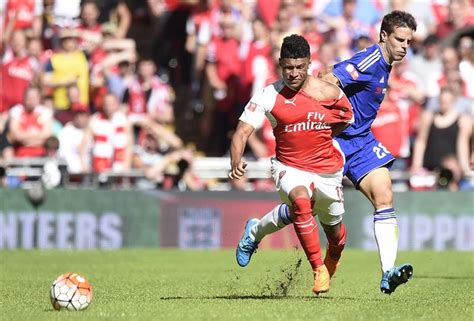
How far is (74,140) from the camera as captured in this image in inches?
774

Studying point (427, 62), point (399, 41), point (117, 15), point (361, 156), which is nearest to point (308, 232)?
point (361, 156)

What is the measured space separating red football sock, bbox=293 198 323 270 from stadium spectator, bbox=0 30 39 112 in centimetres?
1101

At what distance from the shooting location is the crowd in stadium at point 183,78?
63.9 ft

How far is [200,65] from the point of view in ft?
67.6

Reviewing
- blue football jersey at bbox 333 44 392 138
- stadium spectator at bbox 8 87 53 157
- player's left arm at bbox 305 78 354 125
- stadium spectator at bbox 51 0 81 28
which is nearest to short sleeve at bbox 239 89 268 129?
player's left arm at bbox 305 78 354 125

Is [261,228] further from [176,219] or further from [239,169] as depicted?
[176,219]

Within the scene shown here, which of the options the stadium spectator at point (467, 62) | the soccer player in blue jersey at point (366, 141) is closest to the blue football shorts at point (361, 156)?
the soccer player in blue jersey at point (366, 141)

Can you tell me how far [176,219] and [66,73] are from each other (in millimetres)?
3304

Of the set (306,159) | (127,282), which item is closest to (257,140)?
(127,282)

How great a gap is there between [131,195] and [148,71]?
245 cm

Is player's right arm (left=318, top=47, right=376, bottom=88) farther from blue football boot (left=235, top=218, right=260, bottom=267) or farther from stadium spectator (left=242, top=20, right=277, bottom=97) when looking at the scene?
stadium spectator (left=242, top=20, right=277, bottom=97)

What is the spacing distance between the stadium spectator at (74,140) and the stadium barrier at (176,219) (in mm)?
820

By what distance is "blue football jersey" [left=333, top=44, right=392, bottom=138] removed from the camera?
36.7 feet

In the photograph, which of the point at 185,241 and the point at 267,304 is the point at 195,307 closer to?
the point at 267,304
